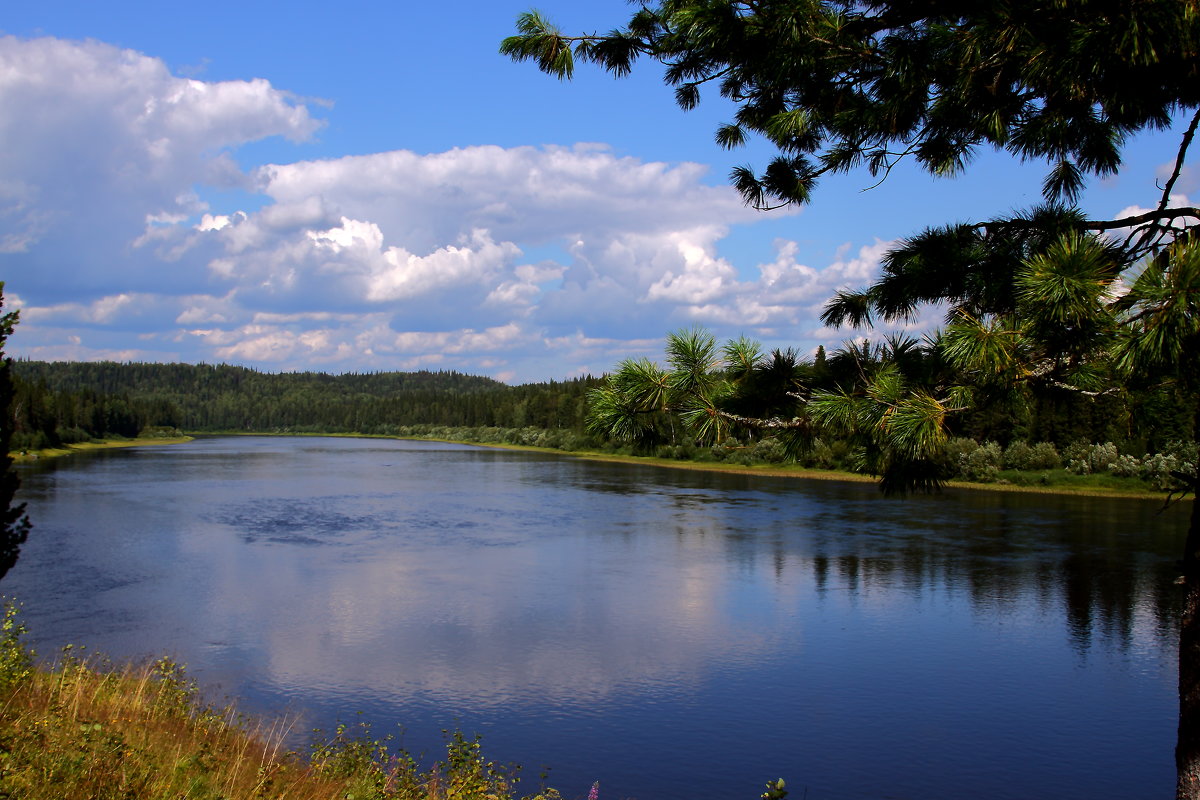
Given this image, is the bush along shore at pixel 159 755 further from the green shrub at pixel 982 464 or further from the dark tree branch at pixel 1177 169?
the green shrub at pixel 982 464

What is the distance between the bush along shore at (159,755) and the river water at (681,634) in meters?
2.73

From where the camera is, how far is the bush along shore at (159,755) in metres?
6.86

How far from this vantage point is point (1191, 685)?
16.2 feet

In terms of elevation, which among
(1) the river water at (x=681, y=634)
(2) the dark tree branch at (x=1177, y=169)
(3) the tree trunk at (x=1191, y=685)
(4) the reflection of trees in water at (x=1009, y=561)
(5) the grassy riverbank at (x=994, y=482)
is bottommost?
(1) the river water at (x=681, y=634)

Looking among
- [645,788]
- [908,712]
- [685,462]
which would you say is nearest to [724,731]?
[645,788]

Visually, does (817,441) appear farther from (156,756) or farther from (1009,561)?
(1009,561)

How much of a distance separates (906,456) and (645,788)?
925cm

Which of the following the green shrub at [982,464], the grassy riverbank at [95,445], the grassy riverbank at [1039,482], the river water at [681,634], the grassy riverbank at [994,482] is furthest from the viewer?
the grassy riverbank at [95,445]

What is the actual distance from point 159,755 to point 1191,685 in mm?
8826

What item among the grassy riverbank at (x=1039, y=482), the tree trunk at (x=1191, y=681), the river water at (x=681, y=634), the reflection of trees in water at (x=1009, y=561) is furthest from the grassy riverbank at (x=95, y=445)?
the tree trunk at (x=1191, y=681)

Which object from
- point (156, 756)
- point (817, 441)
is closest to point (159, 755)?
point (156, 756)

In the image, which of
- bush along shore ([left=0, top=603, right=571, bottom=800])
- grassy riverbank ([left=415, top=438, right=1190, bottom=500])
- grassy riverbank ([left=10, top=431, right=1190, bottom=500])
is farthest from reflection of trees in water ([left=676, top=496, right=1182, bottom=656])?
bush along shore ([left=0, top=603, right=571, bottom=800])

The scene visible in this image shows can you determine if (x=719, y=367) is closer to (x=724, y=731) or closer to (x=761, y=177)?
(x=761, y=177)

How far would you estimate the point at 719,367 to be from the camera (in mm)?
5844
